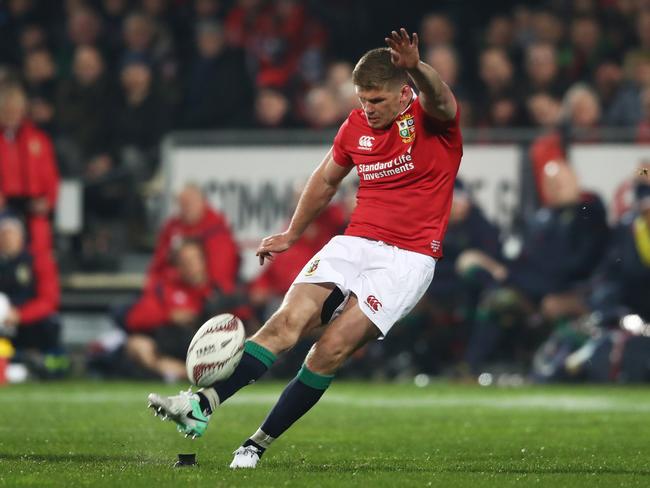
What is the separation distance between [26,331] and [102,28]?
5959 mm

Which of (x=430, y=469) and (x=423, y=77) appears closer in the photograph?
(x=423, y=77)

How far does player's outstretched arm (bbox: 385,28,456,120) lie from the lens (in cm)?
770

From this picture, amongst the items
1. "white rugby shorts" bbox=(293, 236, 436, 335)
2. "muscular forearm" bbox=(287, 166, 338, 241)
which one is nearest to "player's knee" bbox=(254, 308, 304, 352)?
"white rugby shorts" bbox=(293, 236, 436, 335)

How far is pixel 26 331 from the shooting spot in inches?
671

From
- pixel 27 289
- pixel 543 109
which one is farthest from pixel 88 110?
pixel 543 109

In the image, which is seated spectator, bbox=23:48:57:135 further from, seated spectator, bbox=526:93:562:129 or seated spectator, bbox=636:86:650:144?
seated spectator, bbox=636:86:650:144

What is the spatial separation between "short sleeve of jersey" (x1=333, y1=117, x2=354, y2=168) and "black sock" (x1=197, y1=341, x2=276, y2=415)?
1.34m

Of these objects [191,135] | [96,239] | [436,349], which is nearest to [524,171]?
[436,349]

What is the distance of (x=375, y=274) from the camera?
8375mm

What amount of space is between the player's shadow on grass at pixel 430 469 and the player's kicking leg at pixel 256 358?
0.59 metres

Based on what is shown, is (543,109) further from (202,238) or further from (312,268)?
(312,268)

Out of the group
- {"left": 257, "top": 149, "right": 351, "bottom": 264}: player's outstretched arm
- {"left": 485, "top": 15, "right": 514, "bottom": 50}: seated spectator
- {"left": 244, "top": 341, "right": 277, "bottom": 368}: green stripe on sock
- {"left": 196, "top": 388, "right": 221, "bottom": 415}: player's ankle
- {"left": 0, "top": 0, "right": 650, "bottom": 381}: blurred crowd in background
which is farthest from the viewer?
{"left": 485, "top": 15, "right": 514, "bottom": 50}: seated spectator

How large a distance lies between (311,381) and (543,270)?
850 cm

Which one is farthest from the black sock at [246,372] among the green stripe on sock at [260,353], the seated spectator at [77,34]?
the seated spectator at [77,34]
